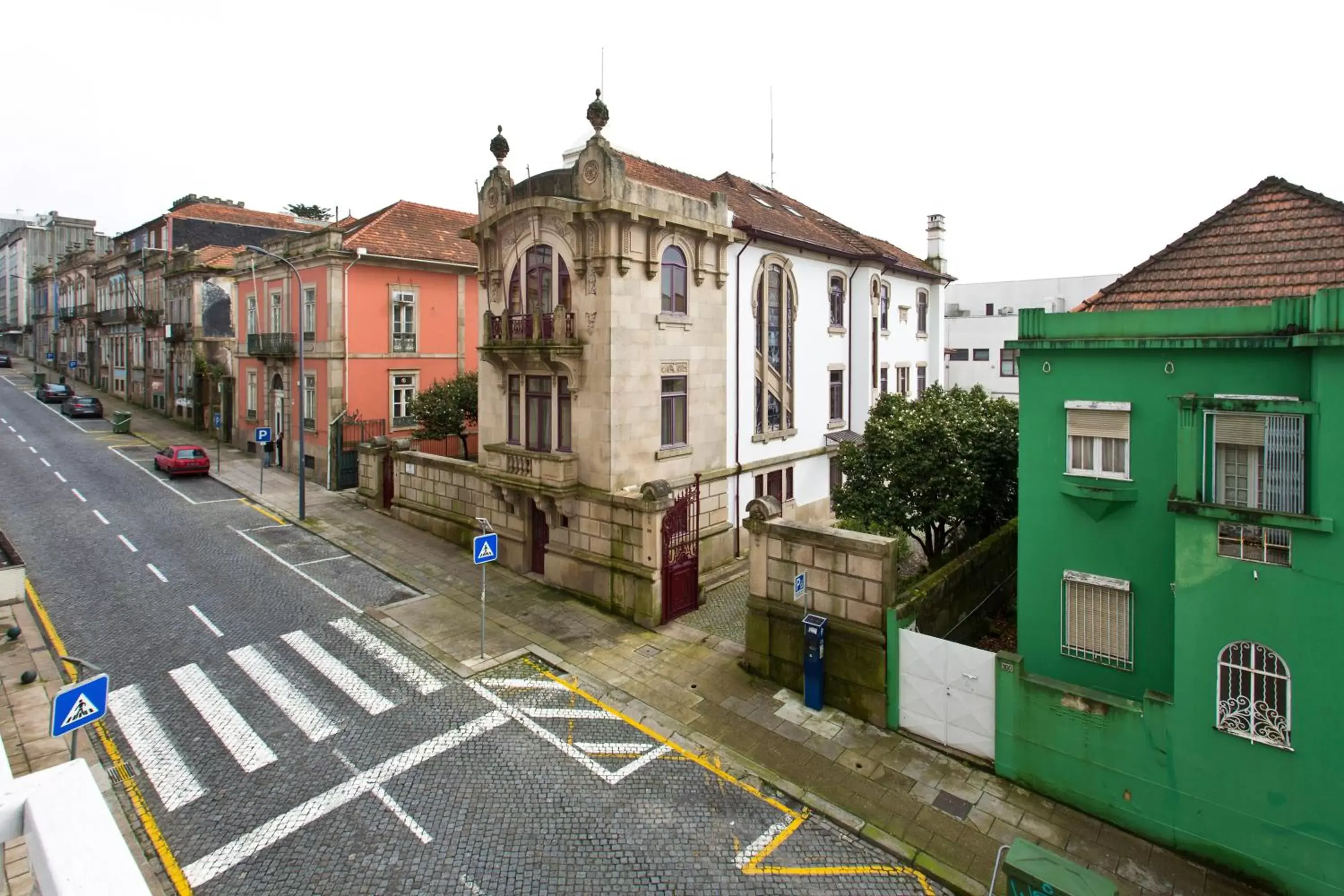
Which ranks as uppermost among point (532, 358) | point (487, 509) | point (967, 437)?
point (532, 358)

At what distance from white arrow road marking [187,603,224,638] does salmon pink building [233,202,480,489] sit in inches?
498

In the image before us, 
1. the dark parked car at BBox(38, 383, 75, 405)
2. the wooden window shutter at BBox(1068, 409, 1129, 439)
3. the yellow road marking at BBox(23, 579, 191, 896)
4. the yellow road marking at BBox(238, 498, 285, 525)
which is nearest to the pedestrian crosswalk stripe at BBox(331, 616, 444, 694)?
the yellow road marking at BBox(23, 579, 191, 896)

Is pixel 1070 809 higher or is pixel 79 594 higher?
pixel 79 594

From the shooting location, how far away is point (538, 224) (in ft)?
65.8

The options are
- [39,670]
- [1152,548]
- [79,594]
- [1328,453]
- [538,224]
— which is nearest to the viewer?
[1328,453]

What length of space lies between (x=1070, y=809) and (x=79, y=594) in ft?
71.8

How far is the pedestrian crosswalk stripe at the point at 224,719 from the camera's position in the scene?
1196 centimetres

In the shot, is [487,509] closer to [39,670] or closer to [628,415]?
[628,415]

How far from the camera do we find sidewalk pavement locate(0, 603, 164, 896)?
9.29 metres

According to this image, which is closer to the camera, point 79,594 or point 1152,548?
point 1152,548

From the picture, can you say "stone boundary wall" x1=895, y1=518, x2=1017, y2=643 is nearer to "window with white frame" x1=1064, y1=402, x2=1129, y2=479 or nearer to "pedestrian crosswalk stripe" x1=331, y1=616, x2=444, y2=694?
"window with white frame" x1=1064, y1=402, x2=1129, y2=479

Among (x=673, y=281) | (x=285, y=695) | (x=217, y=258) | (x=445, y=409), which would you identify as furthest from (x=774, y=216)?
(x=217, y=258)

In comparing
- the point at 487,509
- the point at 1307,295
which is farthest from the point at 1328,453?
the point at 487,509

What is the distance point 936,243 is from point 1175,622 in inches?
1167
